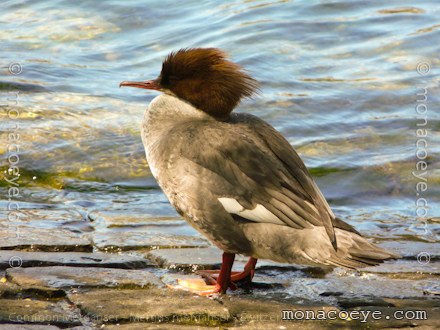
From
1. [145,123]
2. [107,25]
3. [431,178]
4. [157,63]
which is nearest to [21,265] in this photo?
[145,123]

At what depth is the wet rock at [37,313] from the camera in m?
3.51

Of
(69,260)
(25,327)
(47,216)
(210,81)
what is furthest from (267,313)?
(47,216)

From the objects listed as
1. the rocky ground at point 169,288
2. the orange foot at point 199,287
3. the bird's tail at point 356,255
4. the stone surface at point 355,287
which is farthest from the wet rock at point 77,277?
the bird's tail at point 356,255

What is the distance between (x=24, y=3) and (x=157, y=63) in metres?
2.82

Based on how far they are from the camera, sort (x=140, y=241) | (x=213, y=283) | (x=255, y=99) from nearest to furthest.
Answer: (x=213, y=283)
(x=140, y=241)
(x=255, y=99)

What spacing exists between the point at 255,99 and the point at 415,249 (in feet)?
13.1

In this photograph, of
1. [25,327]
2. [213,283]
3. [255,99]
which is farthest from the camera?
[255,99]

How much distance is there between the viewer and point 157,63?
992 cm

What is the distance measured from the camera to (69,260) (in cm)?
441

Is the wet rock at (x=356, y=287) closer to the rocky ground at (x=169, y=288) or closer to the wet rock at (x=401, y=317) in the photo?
the rocky ground at (x=169, y=288)

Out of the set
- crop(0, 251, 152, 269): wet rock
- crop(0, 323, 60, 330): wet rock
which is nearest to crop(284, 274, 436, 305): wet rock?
crop(0, 251, 152, 269): wet rock

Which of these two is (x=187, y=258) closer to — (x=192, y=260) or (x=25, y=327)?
(x=192, y=260)

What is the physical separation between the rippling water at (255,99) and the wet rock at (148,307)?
4.65 ft

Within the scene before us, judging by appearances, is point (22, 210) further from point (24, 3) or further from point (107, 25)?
point (24, 3)
